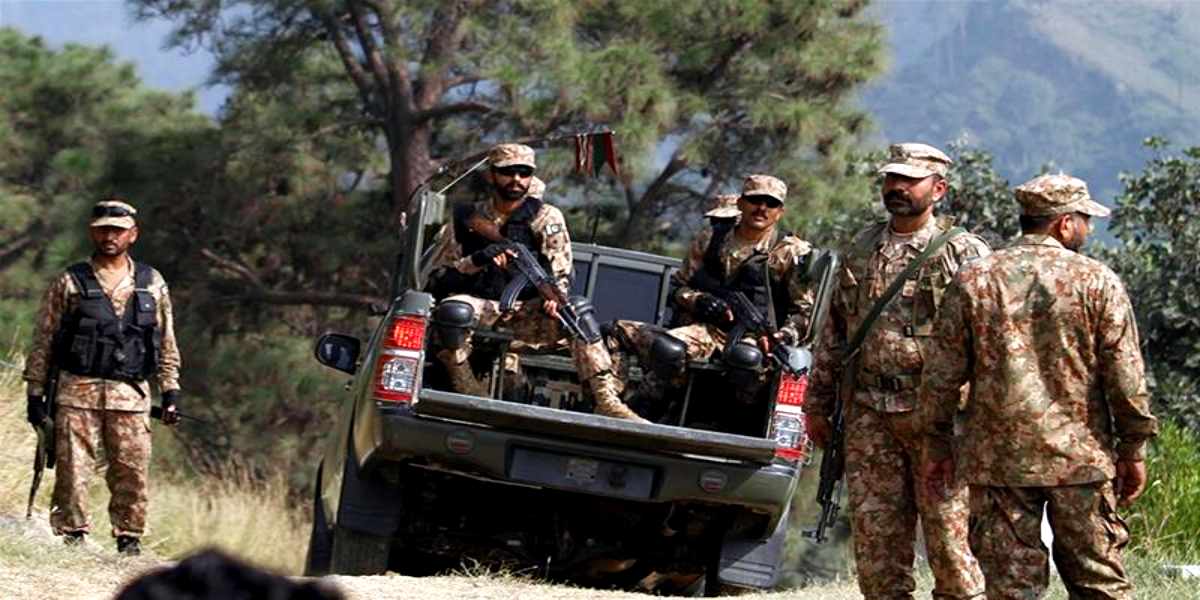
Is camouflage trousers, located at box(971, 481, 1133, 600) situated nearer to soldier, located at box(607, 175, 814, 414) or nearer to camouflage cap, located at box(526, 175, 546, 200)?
soldier, located at box(607, 175, 814, 414)

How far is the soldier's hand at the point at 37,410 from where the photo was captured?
28.1ft

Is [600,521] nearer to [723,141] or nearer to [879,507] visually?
[879,507]


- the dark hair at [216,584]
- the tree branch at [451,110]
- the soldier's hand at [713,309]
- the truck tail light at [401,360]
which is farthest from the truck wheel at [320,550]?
the tree branch at [451,110]

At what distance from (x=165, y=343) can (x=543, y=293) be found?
6.06 ft

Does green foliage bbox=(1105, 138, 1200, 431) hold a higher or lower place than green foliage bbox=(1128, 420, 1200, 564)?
higher

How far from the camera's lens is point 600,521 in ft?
27.6

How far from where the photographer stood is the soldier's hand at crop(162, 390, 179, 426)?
29.1 ft

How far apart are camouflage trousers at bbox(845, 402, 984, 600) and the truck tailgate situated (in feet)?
4.65

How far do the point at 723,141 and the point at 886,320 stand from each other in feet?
39.1

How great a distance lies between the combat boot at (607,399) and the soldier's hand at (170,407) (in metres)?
2.06

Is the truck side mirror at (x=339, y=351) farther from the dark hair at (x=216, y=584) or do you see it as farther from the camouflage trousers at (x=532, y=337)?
the dark hair at (x=216, y=584)

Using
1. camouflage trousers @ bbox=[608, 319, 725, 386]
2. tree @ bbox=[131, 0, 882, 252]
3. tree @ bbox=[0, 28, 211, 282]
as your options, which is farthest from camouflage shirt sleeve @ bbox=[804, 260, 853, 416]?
tree @ bbox=[0, 28, 211, 282]

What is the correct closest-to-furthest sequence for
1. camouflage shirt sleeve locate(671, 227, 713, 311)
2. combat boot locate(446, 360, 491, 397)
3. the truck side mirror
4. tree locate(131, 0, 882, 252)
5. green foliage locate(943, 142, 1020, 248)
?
1. combat boot locate(446, 360, 491, 397)
2. camouflage shirt sleeve locate(671, 227, 713, 311)
3. the truck side mirror
4. green foliage locate(943, 142, 1020, 248)
5. tree locate(131, 0, 882, 252)

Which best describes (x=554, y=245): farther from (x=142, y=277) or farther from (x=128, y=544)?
(x=128, y=544)
